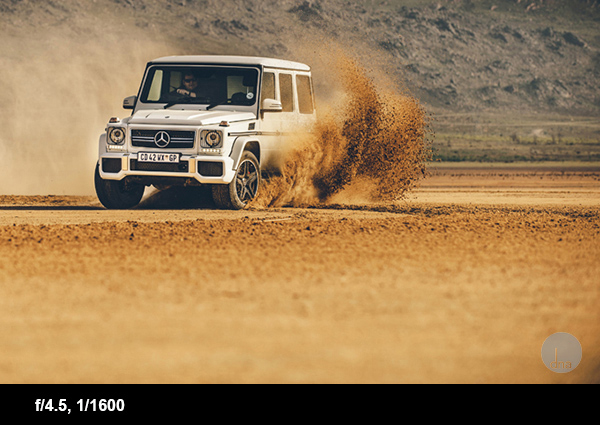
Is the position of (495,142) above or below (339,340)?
below

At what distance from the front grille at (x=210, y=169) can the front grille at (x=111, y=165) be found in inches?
50.8

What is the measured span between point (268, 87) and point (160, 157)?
2.08 m

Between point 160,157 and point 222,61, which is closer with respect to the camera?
point 160,157

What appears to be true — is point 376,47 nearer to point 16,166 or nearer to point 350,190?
point 16,166

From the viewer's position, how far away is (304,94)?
1652 centimetres

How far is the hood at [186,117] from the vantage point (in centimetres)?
1449

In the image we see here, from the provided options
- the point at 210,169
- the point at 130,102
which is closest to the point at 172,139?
the point at 210,169

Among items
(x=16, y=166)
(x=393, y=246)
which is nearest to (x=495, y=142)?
(x=16, y=166)

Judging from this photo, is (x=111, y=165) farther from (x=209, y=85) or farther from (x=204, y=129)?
(x=209, y=85)

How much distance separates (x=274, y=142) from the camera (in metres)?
15.8

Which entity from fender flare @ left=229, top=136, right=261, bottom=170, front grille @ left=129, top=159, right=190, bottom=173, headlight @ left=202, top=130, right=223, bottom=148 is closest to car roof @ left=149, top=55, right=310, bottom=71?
fender flare @ left=229, top=136, right=261, bottom=170

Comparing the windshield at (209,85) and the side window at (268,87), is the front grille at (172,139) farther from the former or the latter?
the side window at (268,87)

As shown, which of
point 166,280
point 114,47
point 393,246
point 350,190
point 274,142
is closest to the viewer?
point 166,280

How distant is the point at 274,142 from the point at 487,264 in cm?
662
